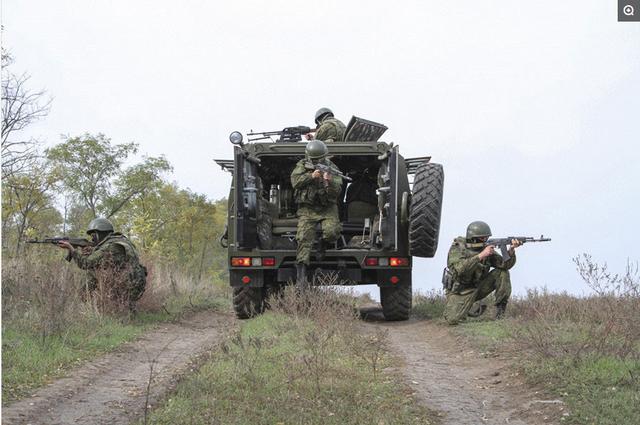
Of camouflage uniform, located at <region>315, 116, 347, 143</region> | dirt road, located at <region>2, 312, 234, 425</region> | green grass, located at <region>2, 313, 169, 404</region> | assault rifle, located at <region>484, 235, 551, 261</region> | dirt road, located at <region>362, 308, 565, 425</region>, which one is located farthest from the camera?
camouflage uniform, located at <region>315, 116, 347, 143</region>

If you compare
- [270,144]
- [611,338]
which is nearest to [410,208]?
[270,144]

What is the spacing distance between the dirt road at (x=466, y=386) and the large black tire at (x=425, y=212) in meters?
1.41

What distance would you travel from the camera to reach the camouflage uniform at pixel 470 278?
31.6 feet

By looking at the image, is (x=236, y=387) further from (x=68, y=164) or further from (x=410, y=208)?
(x=68, y=164)

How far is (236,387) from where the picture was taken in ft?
19.0

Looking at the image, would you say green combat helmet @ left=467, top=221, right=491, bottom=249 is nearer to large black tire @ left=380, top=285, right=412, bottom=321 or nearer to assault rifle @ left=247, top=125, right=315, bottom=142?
large black tire @ left=380, top=285, right=412, bottom=321

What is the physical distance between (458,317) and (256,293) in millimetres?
3110

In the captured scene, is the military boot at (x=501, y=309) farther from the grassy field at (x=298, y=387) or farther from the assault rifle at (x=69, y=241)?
the assault rifle at (x=69, y=241)

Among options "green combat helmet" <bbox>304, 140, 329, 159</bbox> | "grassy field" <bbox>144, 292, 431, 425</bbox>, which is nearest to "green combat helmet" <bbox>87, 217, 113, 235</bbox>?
"green combat helmet" <bbox>304, 140, 329, 159</bbox>

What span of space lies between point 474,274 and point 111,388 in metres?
4.99

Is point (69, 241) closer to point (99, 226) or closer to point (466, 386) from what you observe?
point (99, 226)

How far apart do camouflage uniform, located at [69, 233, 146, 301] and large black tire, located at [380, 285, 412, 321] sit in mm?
3497

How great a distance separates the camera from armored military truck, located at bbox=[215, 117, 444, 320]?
10.3 m

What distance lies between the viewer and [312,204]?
1059cm
